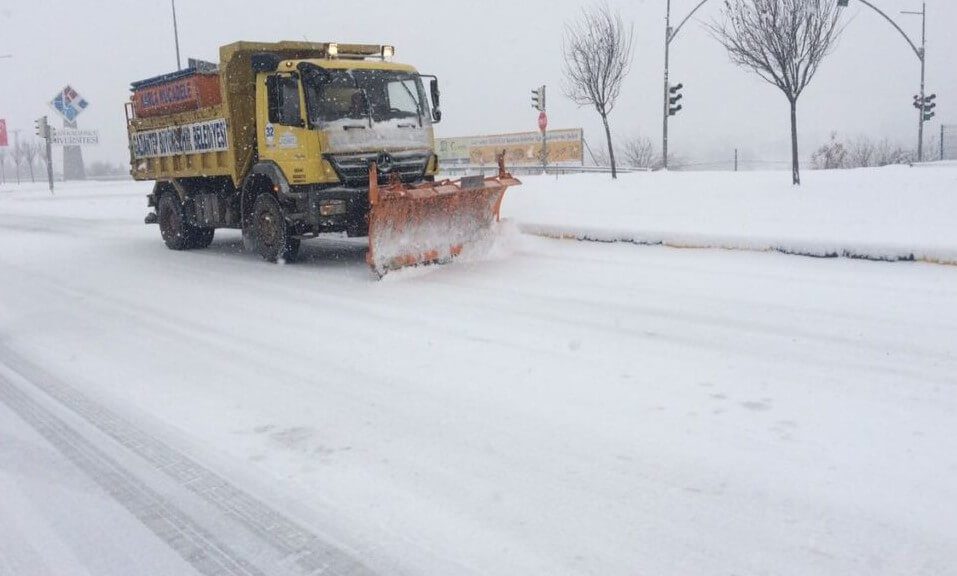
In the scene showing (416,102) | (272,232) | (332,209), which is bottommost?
(272,232)

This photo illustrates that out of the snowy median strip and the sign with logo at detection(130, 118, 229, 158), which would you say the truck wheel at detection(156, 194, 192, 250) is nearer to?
the sign with logo at detection(130, 118, 229, 158)

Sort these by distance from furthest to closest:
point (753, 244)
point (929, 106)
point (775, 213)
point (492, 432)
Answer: point (929, 106)
point (775, 213)
point (753, 244)
point (492, 432)

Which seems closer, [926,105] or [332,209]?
[332,209]

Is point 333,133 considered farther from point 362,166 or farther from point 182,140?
point 182,140

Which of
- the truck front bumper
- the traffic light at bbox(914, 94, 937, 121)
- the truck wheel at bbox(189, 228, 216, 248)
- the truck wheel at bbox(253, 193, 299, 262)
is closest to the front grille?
the truck front bumper

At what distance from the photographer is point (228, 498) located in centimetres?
334

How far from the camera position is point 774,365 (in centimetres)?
505

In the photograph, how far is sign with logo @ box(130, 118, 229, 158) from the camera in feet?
36.4

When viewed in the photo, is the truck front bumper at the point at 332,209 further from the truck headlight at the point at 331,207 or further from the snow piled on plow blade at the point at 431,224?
the snow piled on plow blade at the point at 431,224

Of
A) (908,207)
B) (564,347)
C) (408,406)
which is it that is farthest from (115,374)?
(908,207)

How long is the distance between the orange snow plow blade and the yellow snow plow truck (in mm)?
15

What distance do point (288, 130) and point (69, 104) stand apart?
35678 mm

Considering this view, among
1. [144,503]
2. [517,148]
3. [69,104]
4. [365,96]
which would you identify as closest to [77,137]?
[69,104]

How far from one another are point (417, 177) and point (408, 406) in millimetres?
6268
